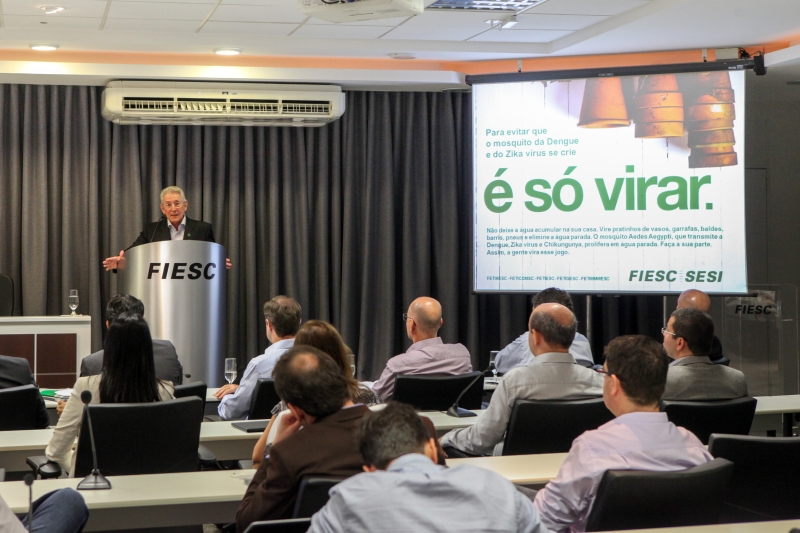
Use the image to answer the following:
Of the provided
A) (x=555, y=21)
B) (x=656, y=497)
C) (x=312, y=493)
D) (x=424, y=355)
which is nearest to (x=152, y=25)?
(x=555, y=21)

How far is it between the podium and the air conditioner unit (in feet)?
4.14

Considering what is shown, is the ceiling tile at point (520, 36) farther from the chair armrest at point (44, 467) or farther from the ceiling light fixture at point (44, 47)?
the chair armrest at point (44, 467)

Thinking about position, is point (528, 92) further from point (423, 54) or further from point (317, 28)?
point (317, 28)

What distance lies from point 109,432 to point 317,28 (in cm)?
386

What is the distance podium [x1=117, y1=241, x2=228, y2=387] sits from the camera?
20.1 feet

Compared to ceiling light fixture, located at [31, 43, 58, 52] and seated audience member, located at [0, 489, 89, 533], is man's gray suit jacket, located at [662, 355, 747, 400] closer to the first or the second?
seated audience member, located at [0, 489, 89, 533]

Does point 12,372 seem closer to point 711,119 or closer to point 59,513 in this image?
point 59,513

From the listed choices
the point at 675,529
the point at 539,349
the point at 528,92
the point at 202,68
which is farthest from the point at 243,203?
the point at 675,529

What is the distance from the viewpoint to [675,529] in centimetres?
222

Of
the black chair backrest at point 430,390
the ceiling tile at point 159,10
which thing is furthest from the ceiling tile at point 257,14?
the black chair backrest at point 430,390

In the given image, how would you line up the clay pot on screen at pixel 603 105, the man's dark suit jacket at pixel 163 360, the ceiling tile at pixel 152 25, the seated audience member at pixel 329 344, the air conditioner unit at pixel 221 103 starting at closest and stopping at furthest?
1. the seated audience member at pixel 329 344
2. the man's dark suit jacket at pixel 163 360
3. the ceiling tile at pixel 152 25
4. the clay pot on screen at pixel 603 105
5. the air conditioner unit at pixel 221 103

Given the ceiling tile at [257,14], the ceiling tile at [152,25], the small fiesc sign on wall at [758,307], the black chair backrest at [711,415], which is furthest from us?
the small fiesc sign on wall at [758,307]

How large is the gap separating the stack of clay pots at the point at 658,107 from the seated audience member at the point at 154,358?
3907 millimetres

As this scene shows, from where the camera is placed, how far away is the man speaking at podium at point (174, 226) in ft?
21.5
